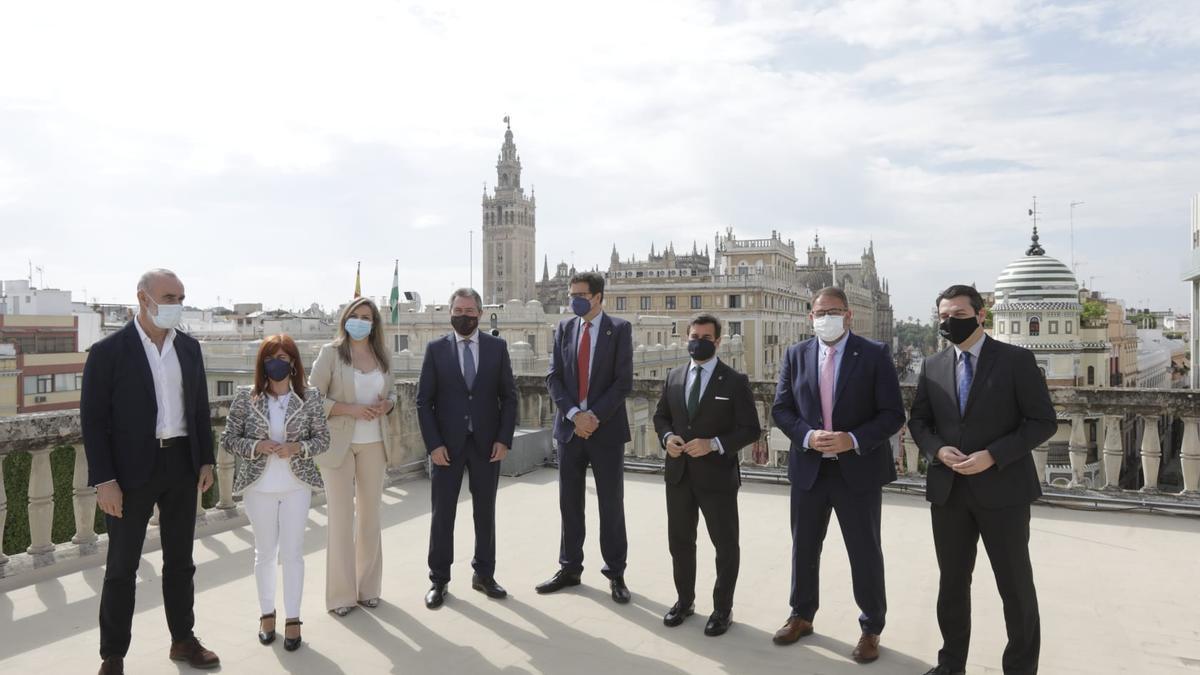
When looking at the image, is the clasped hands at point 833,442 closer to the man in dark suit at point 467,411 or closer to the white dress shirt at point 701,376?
the white dress shirt at point 701,376

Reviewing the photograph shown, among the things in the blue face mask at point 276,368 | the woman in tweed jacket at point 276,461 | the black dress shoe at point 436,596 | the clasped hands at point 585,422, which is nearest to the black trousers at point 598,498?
the clasped hands at point 585,422

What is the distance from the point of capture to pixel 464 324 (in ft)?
17.1

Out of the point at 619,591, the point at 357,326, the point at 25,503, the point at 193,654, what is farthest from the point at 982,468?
the point at 25,503

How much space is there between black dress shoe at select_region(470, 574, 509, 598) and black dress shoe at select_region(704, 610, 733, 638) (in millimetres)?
1269

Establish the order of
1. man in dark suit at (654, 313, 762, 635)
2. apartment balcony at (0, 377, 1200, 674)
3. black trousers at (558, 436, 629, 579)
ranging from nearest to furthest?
apartment balcony at (0, 377, 1200, 674) < man in dark suit at (654, 313, 762, 635) < black trousers at (558, 436, 629, 579)

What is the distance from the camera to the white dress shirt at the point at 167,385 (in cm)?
398

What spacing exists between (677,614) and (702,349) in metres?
1.45

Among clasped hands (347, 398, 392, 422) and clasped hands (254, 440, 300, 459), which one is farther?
clasped hands (347, 398, 392, 422)

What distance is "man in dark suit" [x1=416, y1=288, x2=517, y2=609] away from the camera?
515cm

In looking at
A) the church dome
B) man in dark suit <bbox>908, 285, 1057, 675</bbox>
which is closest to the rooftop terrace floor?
man in dark suit <bbox>908, 285, 1057, 675</bbox>

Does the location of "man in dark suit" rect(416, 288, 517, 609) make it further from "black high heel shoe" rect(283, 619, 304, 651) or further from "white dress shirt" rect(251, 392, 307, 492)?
"black high heel shoe" rect(283, 619, 304, 651)

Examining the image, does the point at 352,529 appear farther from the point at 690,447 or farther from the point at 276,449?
the point at 690,447

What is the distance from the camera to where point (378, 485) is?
5020mm

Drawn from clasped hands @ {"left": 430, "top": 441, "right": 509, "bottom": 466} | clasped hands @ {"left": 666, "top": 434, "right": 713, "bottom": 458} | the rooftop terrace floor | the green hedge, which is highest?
clasped hands @ {"left": 666, "top": 434, "right": 713, "bottom": 458}
